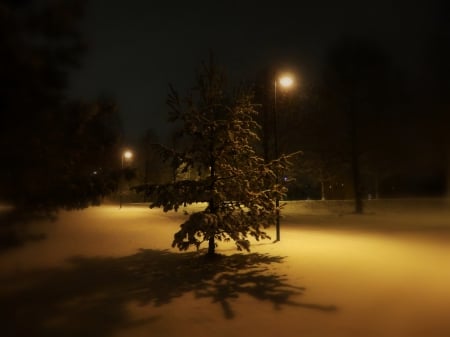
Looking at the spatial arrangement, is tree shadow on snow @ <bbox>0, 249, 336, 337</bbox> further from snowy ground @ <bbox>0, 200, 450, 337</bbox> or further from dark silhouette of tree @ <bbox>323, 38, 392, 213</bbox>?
dark silhouette of tree @ <bbox>323, 38, 392, 213</bbox>

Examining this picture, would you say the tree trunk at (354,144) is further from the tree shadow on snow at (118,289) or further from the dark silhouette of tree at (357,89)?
the tree shadow on snow at (118,289)

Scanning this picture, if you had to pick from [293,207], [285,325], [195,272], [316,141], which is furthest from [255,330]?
[293,207]

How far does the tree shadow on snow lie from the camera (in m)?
7.25

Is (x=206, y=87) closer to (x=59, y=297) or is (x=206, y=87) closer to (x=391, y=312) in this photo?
(x=59, y=297)

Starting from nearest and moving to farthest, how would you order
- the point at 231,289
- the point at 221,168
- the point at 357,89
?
the point at 231,289 < the point at 221,168 < the point at 357,89

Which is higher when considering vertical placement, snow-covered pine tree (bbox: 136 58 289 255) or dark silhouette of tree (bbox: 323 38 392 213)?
dark silhouette of tree (bbox: 323 38 392 213)

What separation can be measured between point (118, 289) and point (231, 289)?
233cm

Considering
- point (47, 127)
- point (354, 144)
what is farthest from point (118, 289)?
point (354, 144)

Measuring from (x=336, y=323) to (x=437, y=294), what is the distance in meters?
2.88

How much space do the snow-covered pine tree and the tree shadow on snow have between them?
810 millimetres

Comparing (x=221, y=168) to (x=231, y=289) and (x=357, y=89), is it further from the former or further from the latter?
(x=357, y=89)

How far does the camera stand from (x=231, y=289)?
9.51m

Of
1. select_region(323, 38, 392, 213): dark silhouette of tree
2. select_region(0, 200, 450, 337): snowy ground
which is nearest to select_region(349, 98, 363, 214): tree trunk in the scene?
select_region(323, 38, 392, 213): dark silhouette of tree

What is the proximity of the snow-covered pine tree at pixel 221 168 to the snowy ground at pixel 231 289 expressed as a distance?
1.29m
